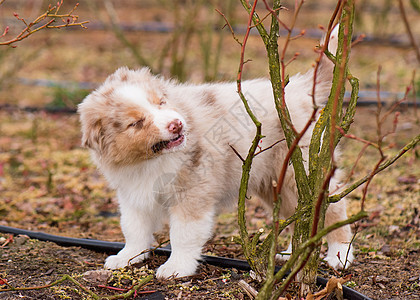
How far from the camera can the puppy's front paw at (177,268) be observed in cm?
325

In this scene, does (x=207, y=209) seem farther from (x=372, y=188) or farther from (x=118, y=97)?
(x=372, y=188)

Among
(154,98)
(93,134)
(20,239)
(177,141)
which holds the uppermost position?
(154,98)

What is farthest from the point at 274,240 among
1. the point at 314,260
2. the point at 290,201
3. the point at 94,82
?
the point at 94,82

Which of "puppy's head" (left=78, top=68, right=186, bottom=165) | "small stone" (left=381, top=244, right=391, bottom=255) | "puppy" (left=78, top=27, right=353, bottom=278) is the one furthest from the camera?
"small stone" (left=381, top=244, right=391, bottom=255)

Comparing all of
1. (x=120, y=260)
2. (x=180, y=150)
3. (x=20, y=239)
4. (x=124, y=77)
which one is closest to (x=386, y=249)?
(x=180, y=150)

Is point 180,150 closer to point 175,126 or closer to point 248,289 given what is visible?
point 175,126

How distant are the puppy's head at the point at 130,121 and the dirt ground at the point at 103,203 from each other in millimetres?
726

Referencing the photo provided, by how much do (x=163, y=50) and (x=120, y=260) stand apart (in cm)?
391

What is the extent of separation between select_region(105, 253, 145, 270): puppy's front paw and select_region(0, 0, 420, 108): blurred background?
3503 mm

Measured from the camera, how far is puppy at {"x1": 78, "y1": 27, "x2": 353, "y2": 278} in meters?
3.12

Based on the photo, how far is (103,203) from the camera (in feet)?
16.6

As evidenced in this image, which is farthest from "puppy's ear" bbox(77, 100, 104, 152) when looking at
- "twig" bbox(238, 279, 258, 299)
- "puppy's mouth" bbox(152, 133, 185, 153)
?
"twig" bbox(238, 279, 258, 299)

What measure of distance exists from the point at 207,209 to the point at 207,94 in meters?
0.74

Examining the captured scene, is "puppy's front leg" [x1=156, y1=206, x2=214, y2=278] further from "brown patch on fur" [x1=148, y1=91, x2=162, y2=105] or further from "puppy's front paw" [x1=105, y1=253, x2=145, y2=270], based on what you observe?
"brown patch on fur" [x1=148, y1=91, x2=162, y2=105]
